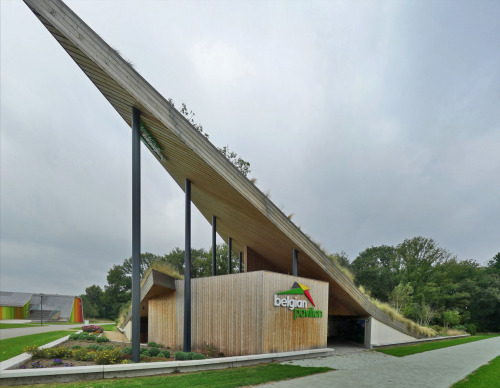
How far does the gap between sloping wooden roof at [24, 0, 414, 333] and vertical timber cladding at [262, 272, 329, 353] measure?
1381 mm

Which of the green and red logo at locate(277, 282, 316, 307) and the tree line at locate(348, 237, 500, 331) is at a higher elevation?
the green and red logo at locate(277, 282, 316, 307)

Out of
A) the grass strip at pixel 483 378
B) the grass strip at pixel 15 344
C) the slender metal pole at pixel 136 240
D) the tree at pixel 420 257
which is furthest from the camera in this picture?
the tree at pixel 420 257

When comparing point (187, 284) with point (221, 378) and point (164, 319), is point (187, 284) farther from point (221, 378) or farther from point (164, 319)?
point (221, 378)

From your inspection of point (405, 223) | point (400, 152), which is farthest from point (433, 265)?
point (400, 152)

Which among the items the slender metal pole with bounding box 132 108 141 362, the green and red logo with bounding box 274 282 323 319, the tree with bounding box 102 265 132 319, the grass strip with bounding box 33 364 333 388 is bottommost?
the tree with bounding box 102 265 132 319

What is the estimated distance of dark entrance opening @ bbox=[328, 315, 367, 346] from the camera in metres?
18.5

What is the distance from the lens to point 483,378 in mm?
9039

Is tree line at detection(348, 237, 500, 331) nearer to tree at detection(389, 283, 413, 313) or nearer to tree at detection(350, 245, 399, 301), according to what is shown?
tree at detection(350, 245, 399, 301)

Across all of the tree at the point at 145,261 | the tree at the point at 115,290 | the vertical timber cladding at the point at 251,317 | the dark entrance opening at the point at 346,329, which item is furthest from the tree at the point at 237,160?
the tree at the point at 115,290

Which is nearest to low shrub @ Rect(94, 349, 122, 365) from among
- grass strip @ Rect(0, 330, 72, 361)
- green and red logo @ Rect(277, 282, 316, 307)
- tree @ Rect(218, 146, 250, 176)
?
grass strip @ Rect(0, 330, 72, 361)

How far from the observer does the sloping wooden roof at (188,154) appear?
8398 millimetres

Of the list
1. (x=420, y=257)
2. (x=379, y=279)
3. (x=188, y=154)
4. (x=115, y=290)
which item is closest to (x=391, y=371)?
(x=188, y=154)

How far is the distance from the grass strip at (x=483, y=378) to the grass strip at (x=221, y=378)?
3.67 meters

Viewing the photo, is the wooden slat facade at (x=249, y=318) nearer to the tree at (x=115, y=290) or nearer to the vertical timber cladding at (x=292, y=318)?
the vertical timber cladding at (x=292, y=318)
